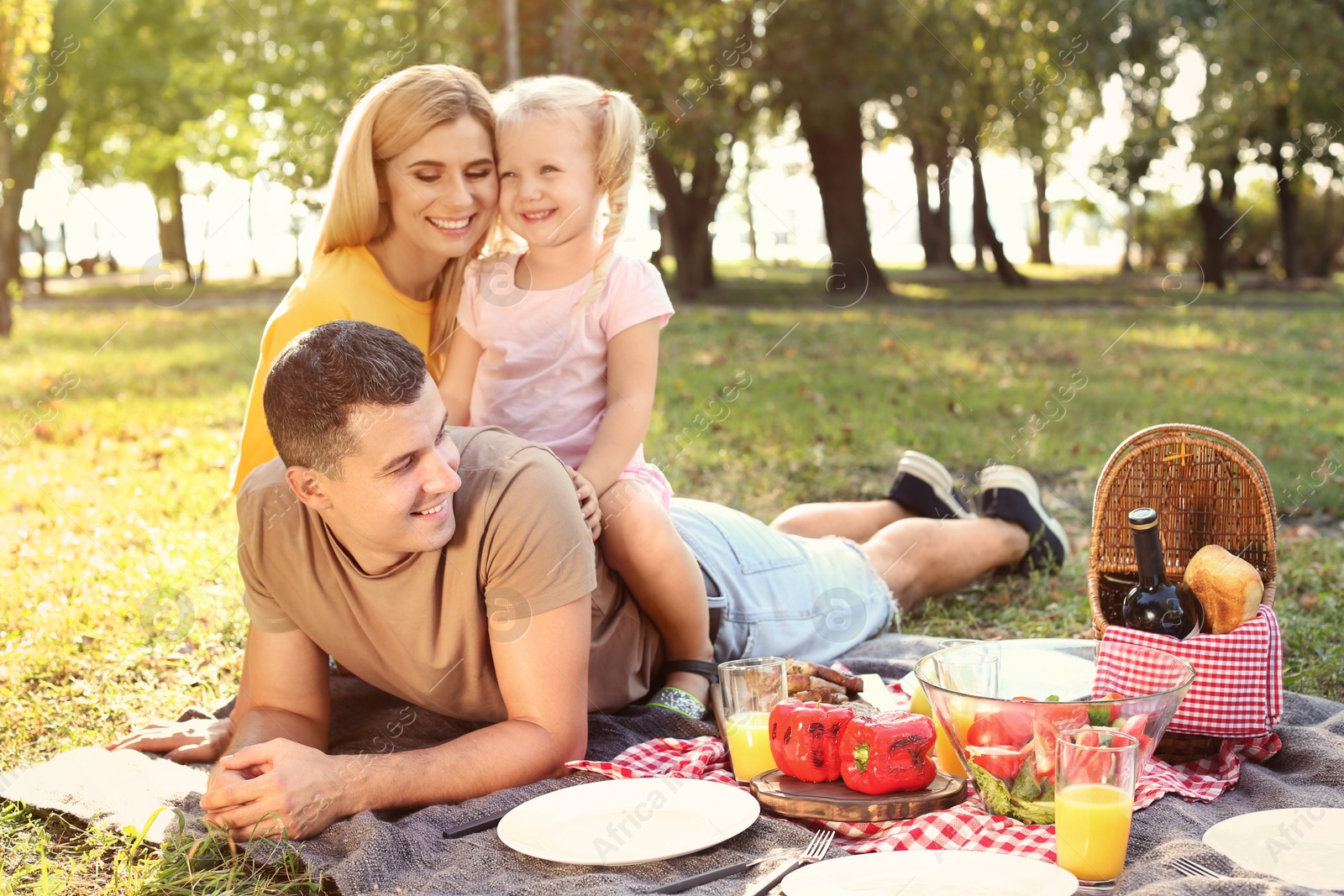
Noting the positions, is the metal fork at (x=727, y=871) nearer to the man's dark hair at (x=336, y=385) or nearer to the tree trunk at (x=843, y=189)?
the man's dark hair at (x=336, y=385)

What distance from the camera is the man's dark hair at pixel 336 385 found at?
2.77 m

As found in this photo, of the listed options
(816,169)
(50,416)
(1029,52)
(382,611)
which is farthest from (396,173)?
(1029,52)

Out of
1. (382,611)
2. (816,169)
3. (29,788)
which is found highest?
(816,169)

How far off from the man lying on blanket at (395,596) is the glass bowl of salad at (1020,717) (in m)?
0.90

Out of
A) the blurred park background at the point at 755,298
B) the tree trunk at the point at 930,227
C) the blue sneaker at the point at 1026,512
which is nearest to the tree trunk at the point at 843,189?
the blurred park background at the point at 755,298

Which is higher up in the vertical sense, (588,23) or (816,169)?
(588,23)

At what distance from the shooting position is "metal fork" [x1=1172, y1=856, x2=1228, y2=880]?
7.74ft

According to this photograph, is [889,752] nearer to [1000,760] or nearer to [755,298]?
[1000,760]

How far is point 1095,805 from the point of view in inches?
94.0

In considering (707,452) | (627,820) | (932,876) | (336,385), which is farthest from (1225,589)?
(707,452)

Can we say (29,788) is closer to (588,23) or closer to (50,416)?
(50,416)

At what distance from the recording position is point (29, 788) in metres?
3.29

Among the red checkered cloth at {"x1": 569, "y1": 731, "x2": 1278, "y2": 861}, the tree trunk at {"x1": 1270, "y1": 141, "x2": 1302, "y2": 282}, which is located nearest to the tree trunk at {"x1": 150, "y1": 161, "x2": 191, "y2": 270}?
the tree trunk at {"x1": 1270, "y1": 141, "x2": 1302, "y2": 282}

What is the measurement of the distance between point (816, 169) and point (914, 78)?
264cm
